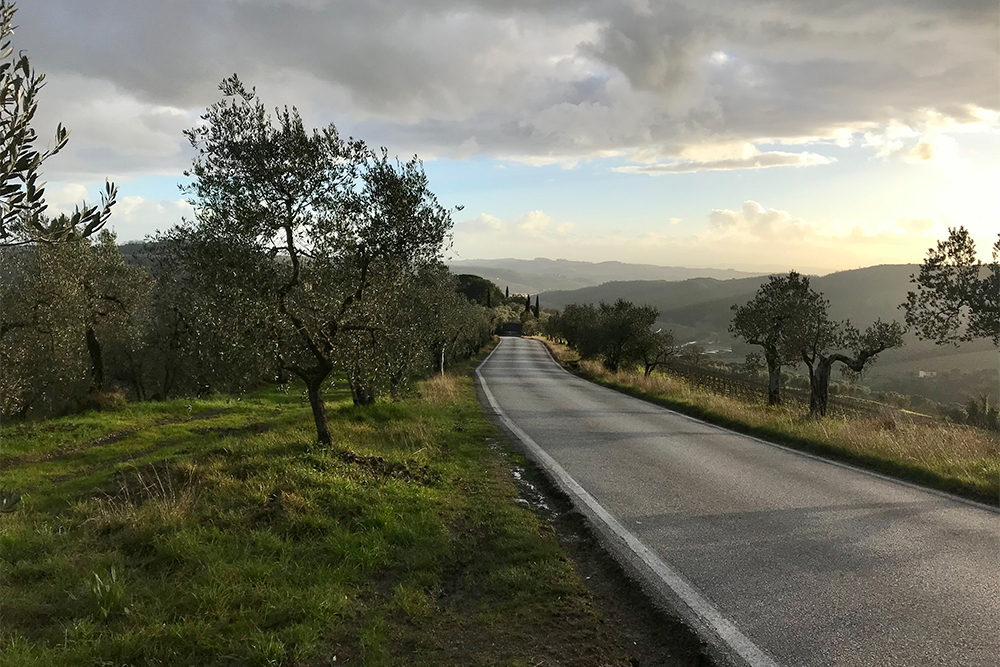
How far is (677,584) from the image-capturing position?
213 inches

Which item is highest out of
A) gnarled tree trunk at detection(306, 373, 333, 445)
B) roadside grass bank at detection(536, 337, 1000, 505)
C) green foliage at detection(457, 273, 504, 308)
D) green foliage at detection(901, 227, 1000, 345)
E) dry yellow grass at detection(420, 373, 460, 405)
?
green foliage at detection(457, 273, 504, 308)

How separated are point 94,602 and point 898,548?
8.19 meters

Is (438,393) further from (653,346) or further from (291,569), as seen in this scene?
(653,346)

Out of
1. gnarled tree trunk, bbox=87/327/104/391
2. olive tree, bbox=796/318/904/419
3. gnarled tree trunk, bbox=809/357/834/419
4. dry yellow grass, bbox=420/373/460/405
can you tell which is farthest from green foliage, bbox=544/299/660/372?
gnarled tree trunk, bbox=87/327/104/391

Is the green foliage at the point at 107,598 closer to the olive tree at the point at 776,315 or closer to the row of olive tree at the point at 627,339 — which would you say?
the olive tree at the point at 776,315

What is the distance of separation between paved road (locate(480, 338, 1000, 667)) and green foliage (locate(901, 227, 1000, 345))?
381cm

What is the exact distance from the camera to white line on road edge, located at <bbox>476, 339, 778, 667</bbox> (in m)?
4.24

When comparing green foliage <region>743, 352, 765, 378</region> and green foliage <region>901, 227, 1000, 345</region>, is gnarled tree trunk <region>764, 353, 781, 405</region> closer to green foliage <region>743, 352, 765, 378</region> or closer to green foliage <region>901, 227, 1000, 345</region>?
green foliage <region>743, 352, 765, 378</region>

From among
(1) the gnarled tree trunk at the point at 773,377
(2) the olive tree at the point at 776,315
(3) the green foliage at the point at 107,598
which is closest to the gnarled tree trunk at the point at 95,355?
(3) the green foliage at the point at 107,598

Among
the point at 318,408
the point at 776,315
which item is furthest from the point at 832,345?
the point at 318,408

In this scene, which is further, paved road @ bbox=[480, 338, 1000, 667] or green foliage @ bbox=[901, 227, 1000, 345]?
green foliage @ bbox=[901, 227, 1000, 345]

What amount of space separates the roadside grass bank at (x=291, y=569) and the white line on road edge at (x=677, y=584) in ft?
2.81

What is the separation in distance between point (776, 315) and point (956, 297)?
39.3ft

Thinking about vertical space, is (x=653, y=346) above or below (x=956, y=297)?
below
